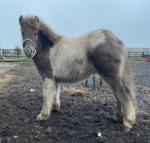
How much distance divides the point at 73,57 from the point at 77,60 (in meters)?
0.11

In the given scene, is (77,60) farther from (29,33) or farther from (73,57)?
(29,33)

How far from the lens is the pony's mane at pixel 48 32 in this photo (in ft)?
26.9

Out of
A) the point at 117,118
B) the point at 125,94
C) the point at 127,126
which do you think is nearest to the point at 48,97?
the point at 117,118

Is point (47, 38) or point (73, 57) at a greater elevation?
point (47, 38)

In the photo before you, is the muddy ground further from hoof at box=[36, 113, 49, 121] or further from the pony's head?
the pony's head

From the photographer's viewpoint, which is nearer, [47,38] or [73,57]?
[73,57]

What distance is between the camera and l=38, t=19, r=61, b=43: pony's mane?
8188 millimetres

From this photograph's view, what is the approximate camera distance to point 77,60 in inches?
307

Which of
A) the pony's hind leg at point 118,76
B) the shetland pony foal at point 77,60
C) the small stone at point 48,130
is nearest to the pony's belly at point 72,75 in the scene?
the shetland pony foal at point 77,60

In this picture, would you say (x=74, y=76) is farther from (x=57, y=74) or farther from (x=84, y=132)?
(x=84, y=132)

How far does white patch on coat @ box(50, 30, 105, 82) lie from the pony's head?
0.46m

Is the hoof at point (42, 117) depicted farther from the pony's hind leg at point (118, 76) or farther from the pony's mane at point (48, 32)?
the pony's mane at point (48, 32)

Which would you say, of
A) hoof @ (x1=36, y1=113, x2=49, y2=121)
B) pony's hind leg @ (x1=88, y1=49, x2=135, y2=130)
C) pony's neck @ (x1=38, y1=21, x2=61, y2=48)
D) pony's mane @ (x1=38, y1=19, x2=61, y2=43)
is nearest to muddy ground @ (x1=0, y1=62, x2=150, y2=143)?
hoof @ (x1=36, y1=113, x2=49, y2=121)

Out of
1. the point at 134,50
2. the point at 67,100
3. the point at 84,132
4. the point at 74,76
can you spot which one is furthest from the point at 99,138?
the point at 134,50
